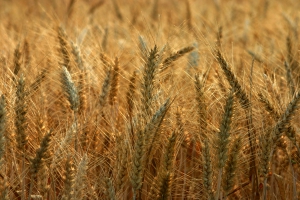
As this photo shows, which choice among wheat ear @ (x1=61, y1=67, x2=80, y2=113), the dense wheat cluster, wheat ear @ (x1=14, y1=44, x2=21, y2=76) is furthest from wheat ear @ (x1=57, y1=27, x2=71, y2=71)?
wheat ear @ (x1=61, y1=67, x2=80, y2=113)

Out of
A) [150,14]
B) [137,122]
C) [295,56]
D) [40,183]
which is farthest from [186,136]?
[150,14]

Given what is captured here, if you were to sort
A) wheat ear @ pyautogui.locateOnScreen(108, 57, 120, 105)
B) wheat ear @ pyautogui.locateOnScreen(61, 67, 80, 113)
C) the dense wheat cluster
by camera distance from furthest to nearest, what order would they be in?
wheat ear @ pyautogui.locateOnScreen(108, 57, 120, 105) → wheat ear @ pyautogui.locateOnScreen(61, 67, 80, 113) → the dense wheat cluster

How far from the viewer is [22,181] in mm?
1874

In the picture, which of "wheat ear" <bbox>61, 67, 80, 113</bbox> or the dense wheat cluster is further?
"wheat ear" <bbox>61, 67, 80, 113</bbox>

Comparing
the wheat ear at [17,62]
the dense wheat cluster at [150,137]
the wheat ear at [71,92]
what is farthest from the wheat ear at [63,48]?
the wheat ear at [71,92]

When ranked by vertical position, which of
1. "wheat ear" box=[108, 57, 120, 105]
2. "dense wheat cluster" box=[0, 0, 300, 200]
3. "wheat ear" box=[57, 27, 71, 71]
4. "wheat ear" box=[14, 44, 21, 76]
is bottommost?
"dense wheat cluster" box=[0, 0, 300, 200]

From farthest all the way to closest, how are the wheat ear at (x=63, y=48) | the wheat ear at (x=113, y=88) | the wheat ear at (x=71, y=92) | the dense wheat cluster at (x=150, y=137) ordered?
1. the wheat ear at (x=63, y=48)
2. the wheat ear at (x=113, y=88)
3. the wheat ear at (x=71, y=92)
4. the dense wheat cluster at (x=150, y=137)

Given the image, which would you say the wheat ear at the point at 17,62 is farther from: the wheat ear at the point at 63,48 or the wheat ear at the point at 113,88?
the wheat ear at the point at 113,88

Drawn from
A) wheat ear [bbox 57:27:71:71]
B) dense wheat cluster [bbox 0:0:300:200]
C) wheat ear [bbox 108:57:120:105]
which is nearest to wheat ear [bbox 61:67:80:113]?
dense wheat cluster [bbox 0:0:300:200]

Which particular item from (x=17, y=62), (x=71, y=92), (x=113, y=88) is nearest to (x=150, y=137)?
(x=71, y=92)

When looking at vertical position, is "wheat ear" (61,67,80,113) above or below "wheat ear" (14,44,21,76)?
below

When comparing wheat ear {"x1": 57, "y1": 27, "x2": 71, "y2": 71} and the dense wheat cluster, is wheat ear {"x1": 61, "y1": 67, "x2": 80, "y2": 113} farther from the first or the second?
wheat ear {"x1": 57, "y1": 27, "x2": 71, "y2": 71}

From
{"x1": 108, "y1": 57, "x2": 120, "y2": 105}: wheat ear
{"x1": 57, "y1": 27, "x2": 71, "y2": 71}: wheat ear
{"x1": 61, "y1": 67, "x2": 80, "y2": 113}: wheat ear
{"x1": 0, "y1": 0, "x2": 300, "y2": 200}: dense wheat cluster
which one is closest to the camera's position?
{"x1": 0, "y1": 0, "x2": 300, "y2": 200}: dense wheat cluster

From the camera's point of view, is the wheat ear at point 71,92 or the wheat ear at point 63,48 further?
the wheat ear at point 63,48
